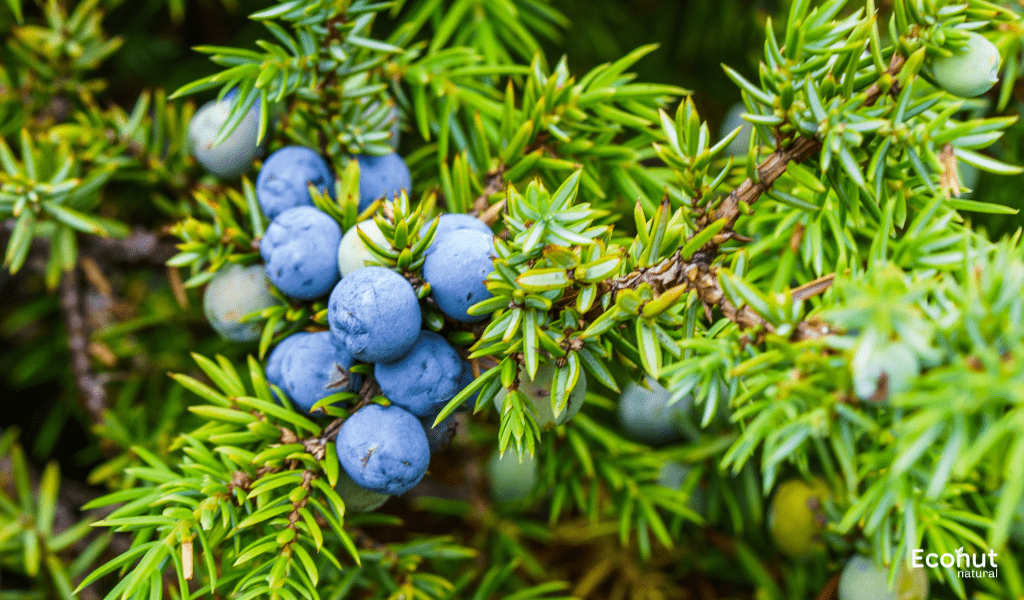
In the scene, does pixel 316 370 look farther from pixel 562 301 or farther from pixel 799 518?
pixel 799 518

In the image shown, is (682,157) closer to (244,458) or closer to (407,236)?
(407,236)

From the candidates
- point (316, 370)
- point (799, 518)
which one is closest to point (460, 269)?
point (316, 370)

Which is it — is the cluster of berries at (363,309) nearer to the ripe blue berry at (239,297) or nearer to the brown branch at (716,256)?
the ripe blue berry at (239,297)

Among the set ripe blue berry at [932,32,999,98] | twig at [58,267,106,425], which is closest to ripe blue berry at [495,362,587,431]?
ripe blue berry at [932,32,999,98]

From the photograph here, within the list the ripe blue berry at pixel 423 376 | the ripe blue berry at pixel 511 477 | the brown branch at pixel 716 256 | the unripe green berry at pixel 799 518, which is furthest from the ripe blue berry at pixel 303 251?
the unripe green berry at pixel 799 518

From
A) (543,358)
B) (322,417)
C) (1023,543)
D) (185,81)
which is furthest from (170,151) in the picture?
(1023,543)

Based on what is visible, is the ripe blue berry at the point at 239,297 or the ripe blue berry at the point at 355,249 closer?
the ripe blue berry at the point at 355,249
